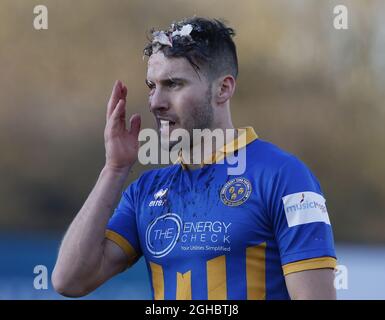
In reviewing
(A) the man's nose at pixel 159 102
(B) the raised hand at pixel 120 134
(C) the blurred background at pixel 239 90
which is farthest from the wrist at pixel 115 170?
(C) the blurred background at pixel 239 90

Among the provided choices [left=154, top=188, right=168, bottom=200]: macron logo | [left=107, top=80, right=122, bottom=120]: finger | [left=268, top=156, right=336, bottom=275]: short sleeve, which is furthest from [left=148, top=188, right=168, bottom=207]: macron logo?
[left=268, top=156, right=336, bottom=275]: short sleeve

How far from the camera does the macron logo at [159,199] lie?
2.74 m

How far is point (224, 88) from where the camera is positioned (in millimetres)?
2857

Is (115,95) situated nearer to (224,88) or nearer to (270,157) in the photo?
(224,88)

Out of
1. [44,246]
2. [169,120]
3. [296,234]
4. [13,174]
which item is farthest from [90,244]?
[13,174]

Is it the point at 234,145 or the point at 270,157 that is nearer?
the point at 270,157

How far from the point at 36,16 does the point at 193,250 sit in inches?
165

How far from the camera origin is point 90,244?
8.63 ft

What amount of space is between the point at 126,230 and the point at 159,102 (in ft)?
1.65

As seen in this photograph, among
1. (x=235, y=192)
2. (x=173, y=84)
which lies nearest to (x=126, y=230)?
(x=235, y=192)

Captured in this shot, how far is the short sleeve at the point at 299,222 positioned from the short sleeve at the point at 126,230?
0.59 m

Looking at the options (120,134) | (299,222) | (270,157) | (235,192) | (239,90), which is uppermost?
(239,90)

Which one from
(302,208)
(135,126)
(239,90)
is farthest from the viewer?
(239,90)

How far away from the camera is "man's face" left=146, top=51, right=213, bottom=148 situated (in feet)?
8.89
